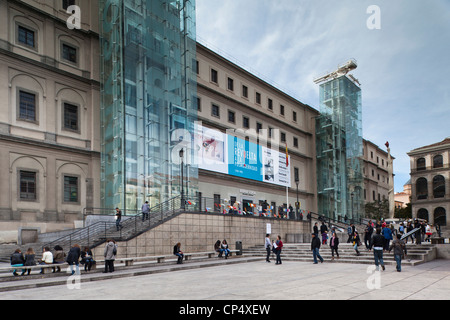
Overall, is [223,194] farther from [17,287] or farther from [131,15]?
[17,287]

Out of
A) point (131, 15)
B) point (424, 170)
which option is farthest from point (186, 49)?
point (424, 170)

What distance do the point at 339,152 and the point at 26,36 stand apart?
129ft

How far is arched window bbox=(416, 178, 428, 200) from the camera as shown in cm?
7650

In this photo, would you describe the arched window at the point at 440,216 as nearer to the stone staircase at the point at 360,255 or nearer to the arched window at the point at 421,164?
the arched window at the point at 421,164

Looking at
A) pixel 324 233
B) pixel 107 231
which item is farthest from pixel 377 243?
pixel 107 231

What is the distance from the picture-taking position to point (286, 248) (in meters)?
26.7

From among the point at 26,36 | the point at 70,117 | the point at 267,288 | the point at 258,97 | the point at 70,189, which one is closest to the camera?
the point at 267,288

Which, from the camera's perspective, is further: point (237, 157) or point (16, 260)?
point (237, 157)

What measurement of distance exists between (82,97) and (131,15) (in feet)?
22.8

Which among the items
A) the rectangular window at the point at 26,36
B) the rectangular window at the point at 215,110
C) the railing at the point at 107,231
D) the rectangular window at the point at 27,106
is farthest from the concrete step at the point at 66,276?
the rectangular window at the point at 215,110

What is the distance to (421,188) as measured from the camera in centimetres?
7738

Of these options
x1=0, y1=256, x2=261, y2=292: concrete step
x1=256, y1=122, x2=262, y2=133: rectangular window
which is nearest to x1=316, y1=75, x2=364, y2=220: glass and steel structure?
x1=256, y1=122, x2=262, y2=133: rectangular window

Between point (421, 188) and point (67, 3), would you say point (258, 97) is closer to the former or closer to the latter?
point (67, 3)

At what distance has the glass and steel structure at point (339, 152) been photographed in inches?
2064
